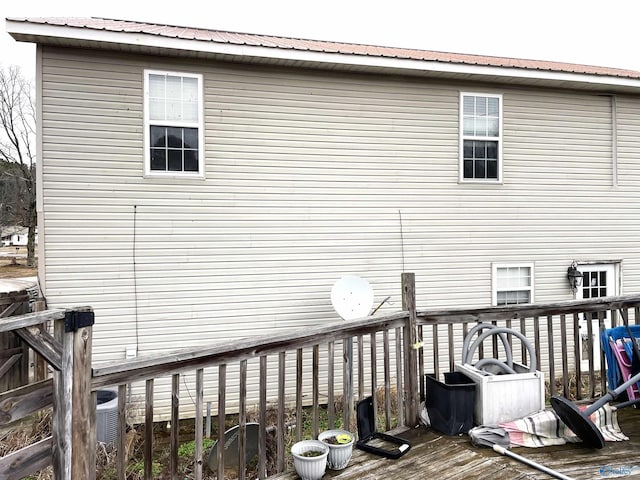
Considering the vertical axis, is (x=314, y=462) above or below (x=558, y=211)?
below

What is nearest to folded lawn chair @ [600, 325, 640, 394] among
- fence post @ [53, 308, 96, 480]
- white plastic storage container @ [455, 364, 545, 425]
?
white plastic storage container @ [455, 364, 545, 425]

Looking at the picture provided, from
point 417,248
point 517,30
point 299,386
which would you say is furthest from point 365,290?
point 517,30

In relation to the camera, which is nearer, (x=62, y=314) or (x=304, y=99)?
(x=62, y=314)

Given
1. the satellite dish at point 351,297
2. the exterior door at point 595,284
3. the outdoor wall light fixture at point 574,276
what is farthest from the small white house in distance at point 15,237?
the exterior door at point 595,284

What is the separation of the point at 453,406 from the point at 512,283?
492 centimetres

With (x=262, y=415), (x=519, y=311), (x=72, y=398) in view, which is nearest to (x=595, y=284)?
(x=519, y=311)

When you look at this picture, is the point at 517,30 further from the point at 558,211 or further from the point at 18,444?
the point at 18,444

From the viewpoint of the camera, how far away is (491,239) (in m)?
7.50

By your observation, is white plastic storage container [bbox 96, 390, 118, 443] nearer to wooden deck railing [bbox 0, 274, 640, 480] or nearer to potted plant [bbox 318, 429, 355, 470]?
wooden deck railing [bbox 0, 274, 640, 480]

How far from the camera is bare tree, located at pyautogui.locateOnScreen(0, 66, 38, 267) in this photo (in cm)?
2642

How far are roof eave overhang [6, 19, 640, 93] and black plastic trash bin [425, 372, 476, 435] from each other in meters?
4.65

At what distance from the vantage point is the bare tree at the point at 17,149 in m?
26.4

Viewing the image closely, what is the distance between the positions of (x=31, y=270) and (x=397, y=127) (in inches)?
990

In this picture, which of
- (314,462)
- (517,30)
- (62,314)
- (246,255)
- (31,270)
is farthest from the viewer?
(517,30)
